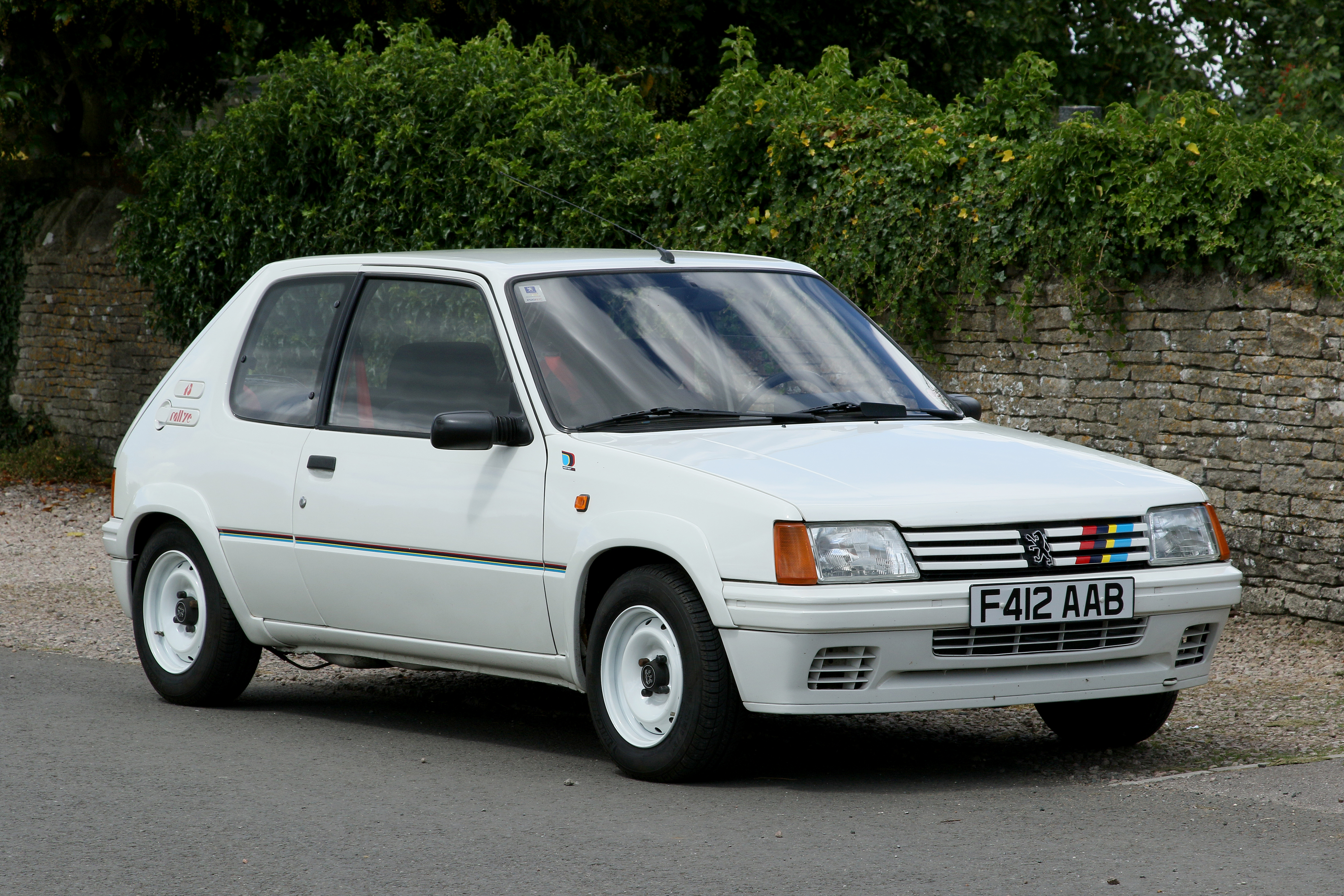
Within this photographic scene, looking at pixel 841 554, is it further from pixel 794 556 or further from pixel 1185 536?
pixel 1185 536

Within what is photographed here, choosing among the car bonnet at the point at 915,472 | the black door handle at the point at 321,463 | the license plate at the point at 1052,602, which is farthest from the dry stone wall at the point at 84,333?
the license plate at the point at 1052,602

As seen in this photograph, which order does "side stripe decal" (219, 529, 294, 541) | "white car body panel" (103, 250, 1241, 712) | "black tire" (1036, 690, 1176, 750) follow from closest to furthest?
"white car body panel" (103, 250, 1241, 712)
"black tire" (1036, 690, 1176, 750)
"side stripe decal" (219, 529, 294, 541)

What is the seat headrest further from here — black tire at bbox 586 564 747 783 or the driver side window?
black tire at bbox 586 564 747 783

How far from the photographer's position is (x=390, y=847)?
5.00 meters

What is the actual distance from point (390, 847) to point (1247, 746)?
3.35m

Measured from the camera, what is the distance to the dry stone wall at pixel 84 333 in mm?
17812

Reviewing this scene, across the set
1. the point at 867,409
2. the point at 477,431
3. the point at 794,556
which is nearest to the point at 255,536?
the point at 477,431

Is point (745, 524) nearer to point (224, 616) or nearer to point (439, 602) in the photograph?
point (439, 602)

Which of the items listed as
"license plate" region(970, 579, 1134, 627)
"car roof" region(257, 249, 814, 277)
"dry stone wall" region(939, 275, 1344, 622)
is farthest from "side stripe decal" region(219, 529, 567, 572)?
"dry stone wall" region(939, 275, 1344, 622)

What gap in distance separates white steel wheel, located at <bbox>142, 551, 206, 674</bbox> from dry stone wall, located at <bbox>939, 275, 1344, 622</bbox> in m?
5.28

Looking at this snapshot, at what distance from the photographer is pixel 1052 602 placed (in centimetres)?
552

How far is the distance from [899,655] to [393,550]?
2.07 metres

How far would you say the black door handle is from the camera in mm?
6758

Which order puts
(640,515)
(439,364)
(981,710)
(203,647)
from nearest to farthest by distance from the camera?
(640,515), (439,364), (981,710), (203,647)
